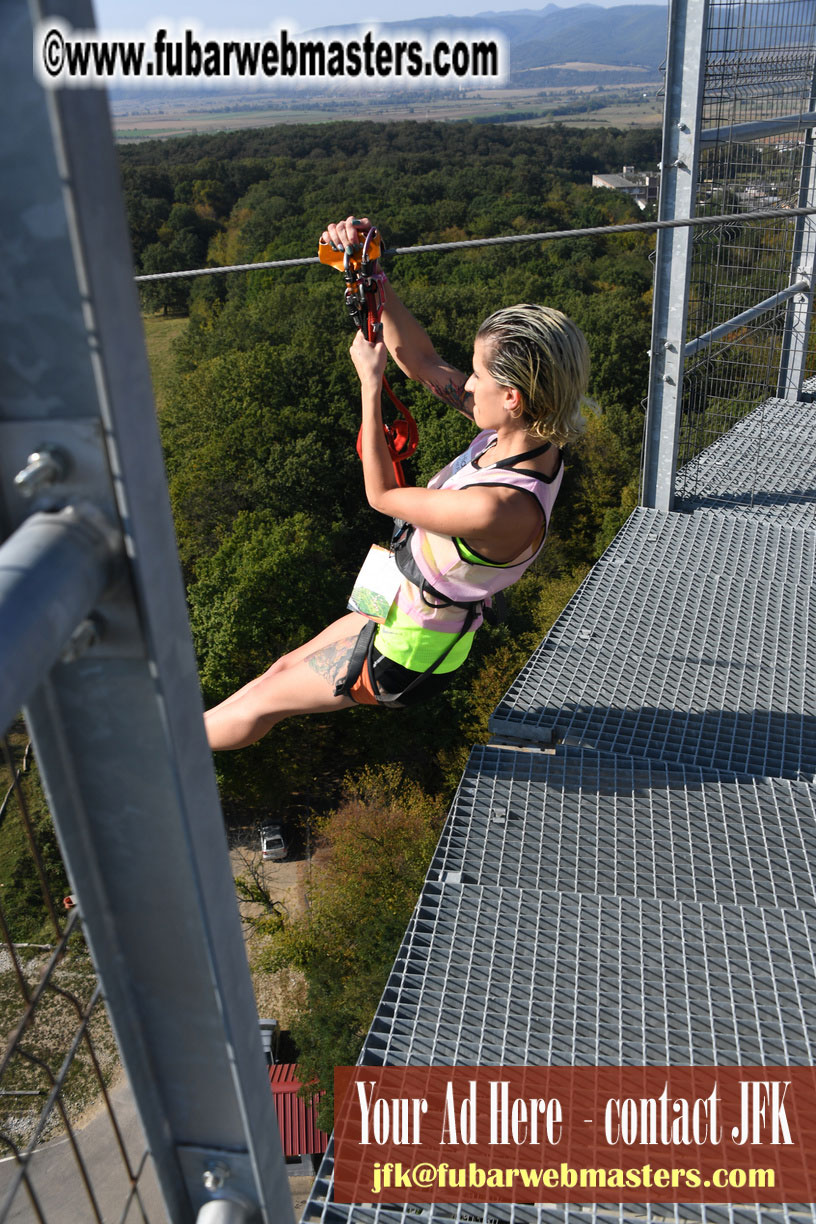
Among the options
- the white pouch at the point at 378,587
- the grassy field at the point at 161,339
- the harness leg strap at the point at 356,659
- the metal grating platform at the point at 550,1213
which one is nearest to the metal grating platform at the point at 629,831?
the metal grating platform at the point at 550,1213

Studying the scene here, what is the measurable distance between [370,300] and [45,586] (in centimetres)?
260

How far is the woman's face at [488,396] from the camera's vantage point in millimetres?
3090

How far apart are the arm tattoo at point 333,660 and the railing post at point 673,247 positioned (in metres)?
5.27

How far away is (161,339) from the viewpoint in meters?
46.0

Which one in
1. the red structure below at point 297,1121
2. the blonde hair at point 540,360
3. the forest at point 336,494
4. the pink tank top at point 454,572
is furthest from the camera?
the forest at point 336,494

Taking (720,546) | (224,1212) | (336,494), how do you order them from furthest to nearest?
(336,494), (720,546), (224,1212)

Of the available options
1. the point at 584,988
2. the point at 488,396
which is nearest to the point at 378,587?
the point at 488,396

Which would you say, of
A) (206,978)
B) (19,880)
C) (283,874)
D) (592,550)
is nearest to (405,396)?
(592,550)

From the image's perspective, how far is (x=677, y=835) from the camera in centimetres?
508

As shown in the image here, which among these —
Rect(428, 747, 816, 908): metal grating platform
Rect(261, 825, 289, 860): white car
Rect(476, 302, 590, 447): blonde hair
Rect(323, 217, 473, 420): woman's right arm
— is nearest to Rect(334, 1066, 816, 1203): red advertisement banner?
Rect(428, 747, 816, 908): metal grating platform

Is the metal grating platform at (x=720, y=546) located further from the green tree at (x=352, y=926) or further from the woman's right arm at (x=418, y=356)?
the green tree at (x=352, y=926)

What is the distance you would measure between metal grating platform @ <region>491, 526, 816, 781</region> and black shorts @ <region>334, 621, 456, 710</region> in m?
2.27

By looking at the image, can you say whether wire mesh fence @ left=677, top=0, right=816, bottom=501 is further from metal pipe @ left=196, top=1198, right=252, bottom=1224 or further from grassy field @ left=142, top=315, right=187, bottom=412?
grassy field @ left=142, top=315, right=187, bottom=412

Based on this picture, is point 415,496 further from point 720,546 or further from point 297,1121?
point 297,1121
